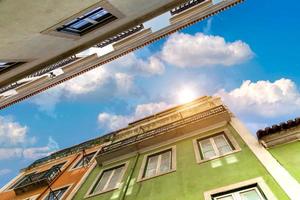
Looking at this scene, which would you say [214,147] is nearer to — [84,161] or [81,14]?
[81,14]

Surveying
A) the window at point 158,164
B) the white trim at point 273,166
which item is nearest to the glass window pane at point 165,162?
the window at point 158,164

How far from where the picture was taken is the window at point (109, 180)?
1179 cm

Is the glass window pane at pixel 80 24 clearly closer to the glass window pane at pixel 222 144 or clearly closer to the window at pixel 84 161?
the glass window pane at pixel 222 144

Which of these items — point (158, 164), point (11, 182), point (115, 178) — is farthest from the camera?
point (11, 182)

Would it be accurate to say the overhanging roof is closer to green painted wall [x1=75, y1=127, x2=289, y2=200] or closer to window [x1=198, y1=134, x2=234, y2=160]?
window [x1=198, y1=134, x2=234, y2=160]

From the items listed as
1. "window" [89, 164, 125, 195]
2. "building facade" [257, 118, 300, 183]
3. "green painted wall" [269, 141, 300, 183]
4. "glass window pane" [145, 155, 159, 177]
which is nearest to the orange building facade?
"window" [89, 164, 125, 195]

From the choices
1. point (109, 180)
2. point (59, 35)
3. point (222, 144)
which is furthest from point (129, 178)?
point (59, 35)

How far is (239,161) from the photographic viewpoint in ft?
30.5

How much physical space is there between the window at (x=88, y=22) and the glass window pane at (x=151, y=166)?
21.8 ft

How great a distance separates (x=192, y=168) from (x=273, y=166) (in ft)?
10.1

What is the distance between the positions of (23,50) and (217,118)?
374 inches

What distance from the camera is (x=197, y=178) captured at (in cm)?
929

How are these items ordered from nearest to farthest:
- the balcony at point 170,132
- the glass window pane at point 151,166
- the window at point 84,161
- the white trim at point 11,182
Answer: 1. the glass window pane at point 151,166
2. the balcony at point 170,132
3. the window at point 84,161
4. the white trim at point 11,182

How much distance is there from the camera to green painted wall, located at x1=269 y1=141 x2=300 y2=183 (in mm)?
7749
